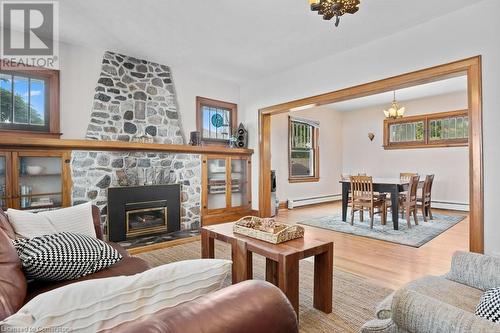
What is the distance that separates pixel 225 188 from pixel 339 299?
10.8ft

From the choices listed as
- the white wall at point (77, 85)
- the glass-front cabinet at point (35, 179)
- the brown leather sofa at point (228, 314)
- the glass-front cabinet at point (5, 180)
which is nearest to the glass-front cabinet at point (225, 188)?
the white wall at point (77, 85)

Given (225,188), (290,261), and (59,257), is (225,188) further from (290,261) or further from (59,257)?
(59,257)

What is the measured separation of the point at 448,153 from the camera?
6500 millimetres

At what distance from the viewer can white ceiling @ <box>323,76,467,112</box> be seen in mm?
5656

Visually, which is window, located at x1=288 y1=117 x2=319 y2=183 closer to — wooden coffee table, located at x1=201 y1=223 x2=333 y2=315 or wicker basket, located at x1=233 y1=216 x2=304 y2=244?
wicker basket, located at x1=233 y1=216 x2=304 y2=244

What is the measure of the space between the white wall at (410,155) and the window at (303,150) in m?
1.38

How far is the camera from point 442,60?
125 inches

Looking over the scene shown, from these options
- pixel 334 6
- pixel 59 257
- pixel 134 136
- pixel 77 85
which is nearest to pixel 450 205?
pixel 334 6

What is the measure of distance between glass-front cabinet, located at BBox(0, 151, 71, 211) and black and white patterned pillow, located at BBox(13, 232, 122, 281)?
2.31 meters

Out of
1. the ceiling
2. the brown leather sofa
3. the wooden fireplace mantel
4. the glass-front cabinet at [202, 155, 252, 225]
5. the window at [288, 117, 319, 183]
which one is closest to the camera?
the brown leather sofa

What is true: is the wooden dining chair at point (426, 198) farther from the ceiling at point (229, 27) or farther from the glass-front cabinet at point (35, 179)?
the glass-front cabinet at point (35, 179)

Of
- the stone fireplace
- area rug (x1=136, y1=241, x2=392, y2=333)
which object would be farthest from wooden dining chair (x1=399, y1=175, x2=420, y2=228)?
the stone fireplace

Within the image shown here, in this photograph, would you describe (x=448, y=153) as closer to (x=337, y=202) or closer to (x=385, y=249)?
(x=337, y=202)

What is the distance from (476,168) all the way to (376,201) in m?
2.12
